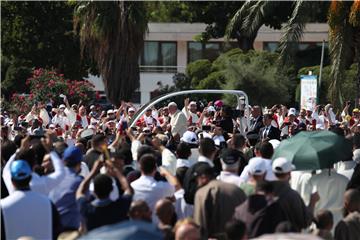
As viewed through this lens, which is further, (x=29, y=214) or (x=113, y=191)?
(x=113, y=191)

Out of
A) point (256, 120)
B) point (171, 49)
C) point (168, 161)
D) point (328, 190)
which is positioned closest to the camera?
point (328, 190)

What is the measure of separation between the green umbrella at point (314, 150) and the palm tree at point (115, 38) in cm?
2591

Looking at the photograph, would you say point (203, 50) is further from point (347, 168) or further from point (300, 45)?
point (347, 168)

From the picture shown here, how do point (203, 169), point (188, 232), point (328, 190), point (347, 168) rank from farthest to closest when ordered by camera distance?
point (347, 168)
point (328, 190)
point (203, 169)
point (188, 232)

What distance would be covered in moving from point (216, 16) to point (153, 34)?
16.1ft

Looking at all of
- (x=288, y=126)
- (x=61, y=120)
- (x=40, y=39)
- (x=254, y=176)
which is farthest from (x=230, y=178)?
(x=40, y=39)

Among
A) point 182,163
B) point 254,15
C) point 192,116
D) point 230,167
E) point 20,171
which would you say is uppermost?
point 254,15

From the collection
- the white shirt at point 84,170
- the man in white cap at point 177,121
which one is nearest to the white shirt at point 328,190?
the white shirt at point 84,170

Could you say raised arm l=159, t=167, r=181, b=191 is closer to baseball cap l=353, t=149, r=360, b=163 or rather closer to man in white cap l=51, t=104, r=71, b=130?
baseball cap l=353, t=149, r=360, b=163

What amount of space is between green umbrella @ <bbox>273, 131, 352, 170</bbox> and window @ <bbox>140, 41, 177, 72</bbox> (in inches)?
1815

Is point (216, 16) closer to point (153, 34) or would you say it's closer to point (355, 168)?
point (153, 34)

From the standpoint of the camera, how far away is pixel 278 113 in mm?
24328

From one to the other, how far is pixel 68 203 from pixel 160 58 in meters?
48.0

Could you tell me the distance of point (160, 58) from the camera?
2243 inches
